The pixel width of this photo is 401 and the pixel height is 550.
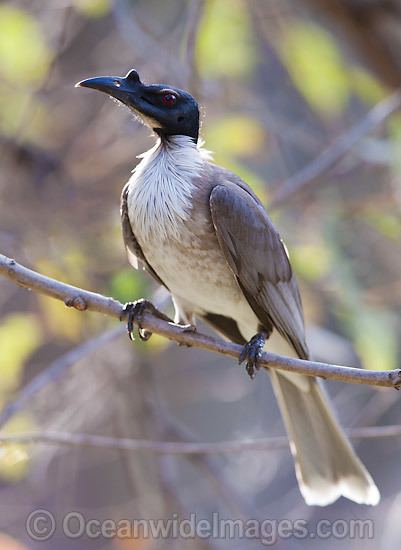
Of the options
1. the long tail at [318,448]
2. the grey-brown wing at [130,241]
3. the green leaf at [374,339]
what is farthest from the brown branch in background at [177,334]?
the green leaf at [374,339]

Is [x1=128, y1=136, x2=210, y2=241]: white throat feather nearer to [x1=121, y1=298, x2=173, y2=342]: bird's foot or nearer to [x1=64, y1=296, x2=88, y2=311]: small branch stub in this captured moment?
[x1=121, y1=298, x2=173, y2=342]: bird's foot

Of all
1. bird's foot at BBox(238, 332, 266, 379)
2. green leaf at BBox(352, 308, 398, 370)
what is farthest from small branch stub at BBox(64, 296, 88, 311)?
green leaf at BBox(352, 308, 398, 370)

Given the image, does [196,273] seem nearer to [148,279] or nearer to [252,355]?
[252,355]

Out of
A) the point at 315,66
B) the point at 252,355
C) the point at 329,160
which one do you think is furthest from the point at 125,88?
the point at 315,66

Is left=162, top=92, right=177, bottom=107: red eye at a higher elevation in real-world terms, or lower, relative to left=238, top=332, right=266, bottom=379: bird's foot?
higher

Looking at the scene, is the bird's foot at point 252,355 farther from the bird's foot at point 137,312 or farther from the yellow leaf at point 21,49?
the yellow leaf at point 21,49

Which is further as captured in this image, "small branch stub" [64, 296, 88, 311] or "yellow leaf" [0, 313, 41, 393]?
"yellow leaf" [0, 313, 41, 393]

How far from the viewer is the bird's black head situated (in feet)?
13.0

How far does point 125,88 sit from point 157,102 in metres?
0.19

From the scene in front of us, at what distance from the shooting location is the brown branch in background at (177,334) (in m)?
3.13

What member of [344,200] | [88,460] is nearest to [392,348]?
[344,200]

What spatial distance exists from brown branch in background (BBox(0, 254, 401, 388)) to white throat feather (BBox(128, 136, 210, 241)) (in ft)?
1.72

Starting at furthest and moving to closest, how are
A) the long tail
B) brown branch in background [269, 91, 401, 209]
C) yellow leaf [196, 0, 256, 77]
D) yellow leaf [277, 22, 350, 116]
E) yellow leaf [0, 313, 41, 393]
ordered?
yellow leaf [277, 22, 350, 116] < yellow leaf [196, 0, 256, 77] < brown branch in background [269, 91, 401, 209] < yellow leaf [0, 313, 41, 393] < the long tail

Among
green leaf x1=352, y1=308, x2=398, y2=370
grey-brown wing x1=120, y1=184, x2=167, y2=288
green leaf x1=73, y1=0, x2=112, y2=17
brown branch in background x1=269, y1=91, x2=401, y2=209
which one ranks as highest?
green leaf x1=73, y1=0, x2=112, y2=17
